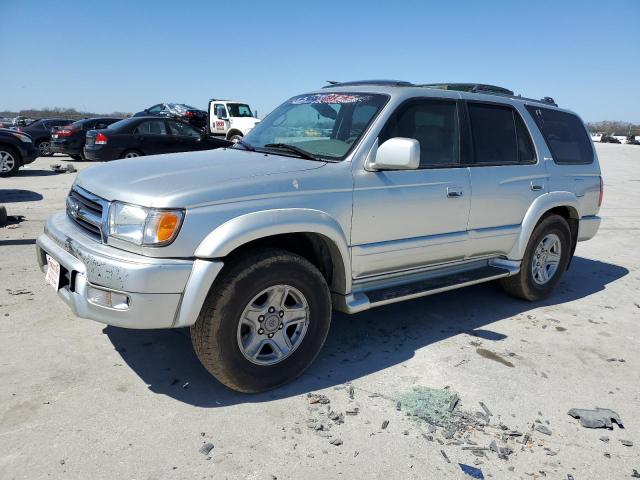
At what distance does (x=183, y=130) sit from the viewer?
13898 millimetres

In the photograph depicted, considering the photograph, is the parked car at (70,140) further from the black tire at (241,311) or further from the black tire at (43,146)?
the black tire at (241,311)

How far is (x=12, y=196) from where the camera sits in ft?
30.6

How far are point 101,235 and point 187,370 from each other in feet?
3.51

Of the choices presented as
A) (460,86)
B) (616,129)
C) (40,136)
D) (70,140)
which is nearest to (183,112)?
(40,136)

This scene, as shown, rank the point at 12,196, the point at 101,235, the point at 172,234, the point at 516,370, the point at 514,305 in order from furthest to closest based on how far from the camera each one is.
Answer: the point at 12,196 < the point at 514,305 < the point at 516,370 < the point at 101,235 < the point at 172,234

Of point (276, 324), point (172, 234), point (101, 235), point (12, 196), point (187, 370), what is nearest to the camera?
point (172, 234)

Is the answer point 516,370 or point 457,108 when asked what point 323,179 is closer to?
point 457,108

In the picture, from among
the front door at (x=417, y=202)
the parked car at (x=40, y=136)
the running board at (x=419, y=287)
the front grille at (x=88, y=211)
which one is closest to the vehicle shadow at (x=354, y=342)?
the running board at (x=419, y=287)

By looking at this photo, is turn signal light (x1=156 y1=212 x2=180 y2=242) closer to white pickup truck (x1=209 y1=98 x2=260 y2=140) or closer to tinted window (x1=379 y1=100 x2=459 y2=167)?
tinted window (x1=379 y1=100 x2=459 y2=167)

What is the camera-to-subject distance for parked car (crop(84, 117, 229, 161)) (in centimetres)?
1288

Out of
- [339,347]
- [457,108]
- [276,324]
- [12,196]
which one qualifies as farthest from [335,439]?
[12,196]

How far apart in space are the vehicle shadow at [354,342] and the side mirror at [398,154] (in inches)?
54.5

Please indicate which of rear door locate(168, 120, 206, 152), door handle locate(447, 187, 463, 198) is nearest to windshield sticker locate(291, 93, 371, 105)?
door handle locate(447, 187, 463, 198)

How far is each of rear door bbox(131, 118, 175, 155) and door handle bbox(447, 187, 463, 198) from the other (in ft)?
35.5
